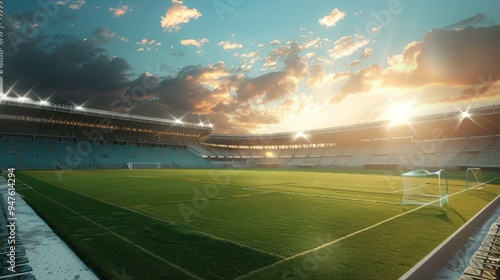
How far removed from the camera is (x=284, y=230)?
7391 millimetres

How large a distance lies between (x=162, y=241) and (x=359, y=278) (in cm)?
428

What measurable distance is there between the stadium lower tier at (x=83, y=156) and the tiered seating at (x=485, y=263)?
59381 mm

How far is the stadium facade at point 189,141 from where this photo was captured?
49.7 metres

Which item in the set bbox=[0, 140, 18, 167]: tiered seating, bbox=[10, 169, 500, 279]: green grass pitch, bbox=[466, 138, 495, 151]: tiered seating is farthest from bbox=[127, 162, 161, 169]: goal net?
bbox=[466, 138, 495, 151]: tiered seating

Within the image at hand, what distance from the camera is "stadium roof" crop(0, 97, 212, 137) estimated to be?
165 feet

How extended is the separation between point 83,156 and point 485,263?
66217 millimetres

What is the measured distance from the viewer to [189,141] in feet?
284

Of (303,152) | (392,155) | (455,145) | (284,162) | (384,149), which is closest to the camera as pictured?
(455,145)

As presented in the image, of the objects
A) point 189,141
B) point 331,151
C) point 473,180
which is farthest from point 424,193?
point 189,141

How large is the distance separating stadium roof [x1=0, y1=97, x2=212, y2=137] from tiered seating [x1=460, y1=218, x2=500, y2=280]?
6449 cm

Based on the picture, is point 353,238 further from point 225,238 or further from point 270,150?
point 270,150

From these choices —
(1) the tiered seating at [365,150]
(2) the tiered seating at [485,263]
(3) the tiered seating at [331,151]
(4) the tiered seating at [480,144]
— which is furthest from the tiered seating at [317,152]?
(2) the tiered seating at [485,263]

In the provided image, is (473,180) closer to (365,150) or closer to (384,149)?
(384,149)

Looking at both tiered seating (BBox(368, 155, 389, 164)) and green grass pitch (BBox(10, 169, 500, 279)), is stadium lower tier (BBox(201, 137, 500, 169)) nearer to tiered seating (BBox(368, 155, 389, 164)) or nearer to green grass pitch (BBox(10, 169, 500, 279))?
tiered seating (BBox(368, 155, 389, 164))
